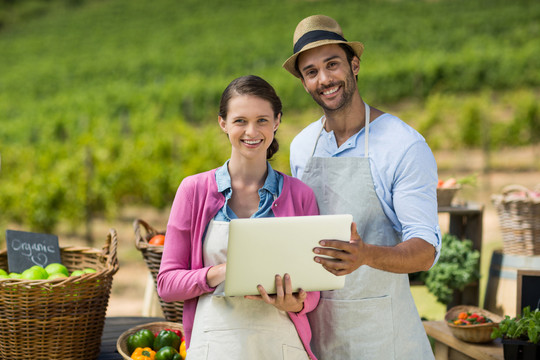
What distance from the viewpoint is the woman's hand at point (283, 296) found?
1.54 meters

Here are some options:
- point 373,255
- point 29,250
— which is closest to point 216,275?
point 373,255

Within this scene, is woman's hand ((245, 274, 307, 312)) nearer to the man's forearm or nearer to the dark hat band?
the man's forearm

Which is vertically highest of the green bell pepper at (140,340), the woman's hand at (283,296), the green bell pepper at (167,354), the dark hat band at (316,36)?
the dark hat band at (316,36)

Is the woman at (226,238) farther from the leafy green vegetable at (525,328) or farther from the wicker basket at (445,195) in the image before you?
the wicker basket at (445,195)

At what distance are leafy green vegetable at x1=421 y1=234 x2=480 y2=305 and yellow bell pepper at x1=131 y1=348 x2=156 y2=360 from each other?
211cm

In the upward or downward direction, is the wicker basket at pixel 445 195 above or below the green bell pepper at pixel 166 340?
above

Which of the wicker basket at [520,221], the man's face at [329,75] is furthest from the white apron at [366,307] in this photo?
the wicker basket at [520,221]

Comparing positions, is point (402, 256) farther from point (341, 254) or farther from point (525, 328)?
point (525, 328)

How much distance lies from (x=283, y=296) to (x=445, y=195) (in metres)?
2.34

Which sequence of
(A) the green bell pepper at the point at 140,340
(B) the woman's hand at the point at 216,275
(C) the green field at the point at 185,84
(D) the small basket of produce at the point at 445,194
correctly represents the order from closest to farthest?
1. (B) the woman's hand at the point at 216,275
2. (A) the green bell pepper at the point at 140,340
3. (D) the small basket of produce at the point at 445,194
4. (C) the green field at the point at 185,84

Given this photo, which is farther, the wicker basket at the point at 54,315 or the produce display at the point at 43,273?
the produce display at the point at 43,273

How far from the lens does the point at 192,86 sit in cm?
1916

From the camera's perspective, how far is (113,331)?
2.62 meters

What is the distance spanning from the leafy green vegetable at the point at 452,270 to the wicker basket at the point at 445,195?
0.93ft
